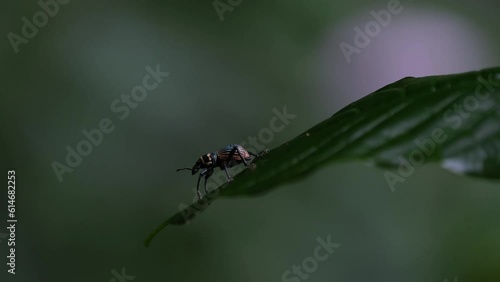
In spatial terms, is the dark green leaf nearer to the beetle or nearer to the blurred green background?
the beetle

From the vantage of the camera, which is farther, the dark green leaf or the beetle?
the beetle

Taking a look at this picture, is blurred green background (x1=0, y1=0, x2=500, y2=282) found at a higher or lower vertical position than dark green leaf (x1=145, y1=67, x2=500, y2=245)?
higher

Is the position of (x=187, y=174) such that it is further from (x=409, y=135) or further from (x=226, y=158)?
(x=409, y=135)

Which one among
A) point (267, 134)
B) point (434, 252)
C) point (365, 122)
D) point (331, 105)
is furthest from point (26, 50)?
point (365, 122)

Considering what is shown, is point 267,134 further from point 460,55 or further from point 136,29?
point 460,55

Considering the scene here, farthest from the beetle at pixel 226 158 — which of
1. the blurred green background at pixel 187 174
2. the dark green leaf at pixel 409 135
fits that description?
the blurred green background at pixel 187 174

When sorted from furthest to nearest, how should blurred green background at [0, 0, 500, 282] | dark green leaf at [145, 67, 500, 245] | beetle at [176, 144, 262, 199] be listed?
blurred green background at [0, 0, 500, 282] < beetle at [176, 144, 262, 199] < dark green leaf at [145, 67, 500, 245]

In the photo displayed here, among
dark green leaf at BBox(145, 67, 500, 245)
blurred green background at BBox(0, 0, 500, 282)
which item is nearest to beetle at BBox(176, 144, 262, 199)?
dark green leaf at BBox(145, 67, 500, 245)

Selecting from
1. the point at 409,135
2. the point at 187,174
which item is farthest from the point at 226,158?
the point at 187,174

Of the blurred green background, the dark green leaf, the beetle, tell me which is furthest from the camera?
the blurred green background
